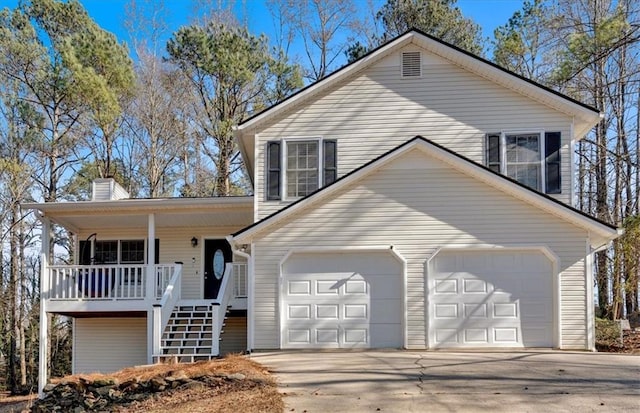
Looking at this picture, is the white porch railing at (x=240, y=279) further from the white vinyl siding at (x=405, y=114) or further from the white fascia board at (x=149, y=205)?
the white vinyl siding at (x=405, y=114)

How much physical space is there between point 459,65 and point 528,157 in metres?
2.77

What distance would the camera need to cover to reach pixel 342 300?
13250 mm

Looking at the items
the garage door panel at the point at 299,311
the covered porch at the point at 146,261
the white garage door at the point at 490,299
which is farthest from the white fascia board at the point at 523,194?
the covered porch at the point at 146,261

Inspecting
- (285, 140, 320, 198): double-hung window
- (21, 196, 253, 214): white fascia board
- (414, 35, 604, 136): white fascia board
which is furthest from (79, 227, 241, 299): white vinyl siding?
(414, 35, 604, 136): white fascia board

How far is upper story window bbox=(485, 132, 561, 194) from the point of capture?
14.2 meters

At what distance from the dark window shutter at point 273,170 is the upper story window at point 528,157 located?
5.08m

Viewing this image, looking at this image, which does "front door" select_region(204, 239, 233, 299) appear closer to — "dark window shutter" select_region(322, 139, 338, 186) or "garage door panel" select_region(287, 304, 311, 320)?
"dark window shutter" select_region(322, 139, 338, 186)

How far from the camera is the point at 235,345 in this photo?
1681cm

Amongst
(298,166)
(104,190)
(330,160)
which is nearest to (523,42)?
(330,160)

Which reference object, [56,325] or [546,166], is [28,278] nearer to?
[56,325]

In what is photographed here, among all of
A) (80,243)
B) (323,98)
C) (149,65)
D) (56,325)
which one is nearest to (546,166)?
(323,98)

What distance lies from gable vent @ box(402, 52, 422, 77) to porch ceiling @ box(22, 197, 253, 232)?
5071 millimetres

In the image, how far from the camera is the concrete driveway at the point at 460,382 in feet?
25.5

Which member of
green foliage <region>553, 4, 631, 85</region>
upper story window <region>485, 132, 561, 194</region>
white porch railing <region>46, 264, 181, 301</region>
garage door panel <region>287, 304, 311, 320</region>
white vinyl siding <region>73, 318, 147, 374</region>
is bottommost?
white vinyl siding <region>73, 318, 147, 374</region>
